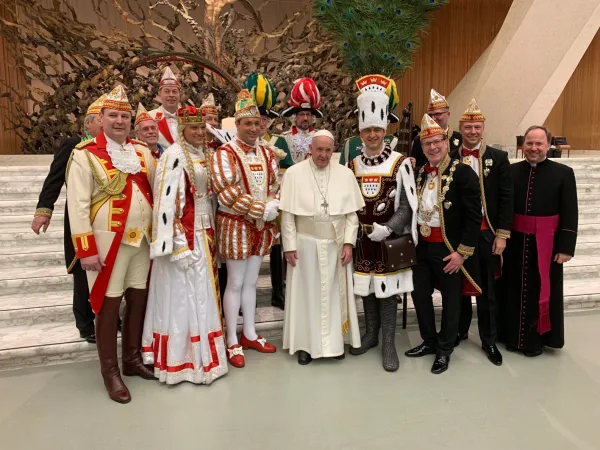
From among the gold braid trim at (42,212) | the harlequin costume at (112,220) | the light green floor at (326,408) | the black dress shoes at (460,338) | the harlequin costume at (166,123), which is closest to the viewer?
the light green floor at (326,408)

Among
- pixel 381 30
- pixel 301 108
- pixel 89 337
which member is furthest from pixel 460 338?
pixel 381 30

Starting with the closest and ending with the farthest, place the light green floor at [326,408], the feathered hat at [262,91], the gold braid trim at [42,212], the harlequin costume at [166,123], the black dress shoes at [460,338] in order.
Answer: the light green floor at [326,408], the gold braid trim at [42,212], the black dress shoes at [460,338], the feathered hat at [262,91], the harlequin costume at [166,123]

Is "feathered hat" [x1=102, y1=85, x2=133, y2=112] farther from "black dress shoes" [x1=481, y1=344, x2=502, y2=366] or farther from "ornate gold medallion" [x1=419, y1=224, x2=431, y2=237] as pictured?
"black dress shoes" [x1=481, y1=344, x2=502, y2=366]

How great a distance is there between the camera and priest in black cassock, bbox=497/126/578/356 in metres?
3.05

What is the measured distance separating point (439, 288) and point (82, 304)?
241 centimetres

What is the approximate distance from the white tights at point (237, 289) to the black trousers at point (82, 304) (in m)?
0.95

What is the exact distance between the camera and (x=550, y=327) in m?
3.17

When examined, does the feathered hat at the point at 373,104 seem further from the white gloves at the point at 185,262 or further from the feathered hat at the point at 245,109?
the white gloves at the point at 185,262

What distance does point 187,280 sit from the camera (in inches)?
107

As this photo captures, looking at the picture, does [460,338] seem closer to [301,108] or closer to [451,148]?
[451,148]

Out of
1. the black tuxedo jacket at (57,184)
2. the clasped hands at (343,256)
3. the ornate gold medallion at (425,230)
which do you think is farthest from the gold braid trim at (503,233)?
the black tuxedo jacket at (57,184)

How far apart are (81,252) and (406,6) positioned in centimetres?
515

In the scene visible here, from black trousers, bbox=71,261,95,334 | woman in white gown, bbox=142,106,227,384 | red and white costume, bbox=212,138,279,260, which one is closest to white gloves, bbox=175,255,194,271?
woman in white gown, bbox=142,106,227,384

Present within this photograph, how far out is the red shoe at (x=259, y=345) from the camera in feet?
10.6
